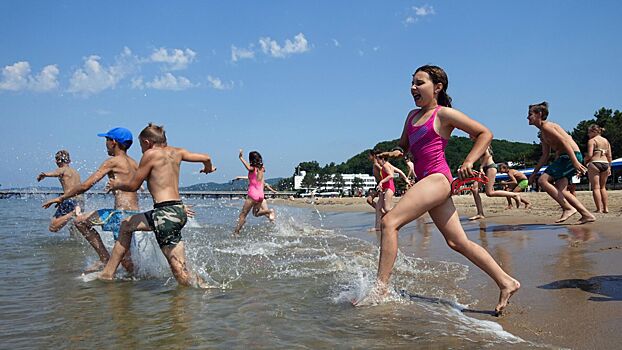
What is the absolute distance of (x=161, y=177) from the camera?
16.5 feet

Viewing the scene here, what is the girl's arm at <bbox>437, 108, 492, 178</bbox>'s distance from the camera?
3645mm

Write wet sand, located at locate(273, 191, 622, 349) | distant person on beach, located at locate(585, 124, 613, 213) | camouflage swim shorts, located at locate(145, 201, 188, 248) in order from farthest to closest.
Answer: distant person on beach, located at locate(585, 124, 613, 213), camouflage swim shorts, located at locate(145, 201, 188, 248), wet sand, located at locate(273, 191, 622, 349)

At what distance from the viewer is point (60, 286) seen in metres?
5.22

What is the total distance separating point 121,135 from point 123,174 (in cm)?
47

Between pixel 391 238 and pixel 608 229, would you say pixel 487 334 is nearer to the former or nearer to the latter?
pixel 391 238

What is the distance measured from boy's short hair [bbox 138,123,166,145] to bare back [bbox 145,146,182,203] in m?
0.12

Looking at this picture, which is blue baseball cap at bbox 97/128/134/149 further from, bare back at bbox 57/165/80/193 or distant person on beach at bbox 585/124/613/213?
distant person on beach at bbox 585/124/613/213

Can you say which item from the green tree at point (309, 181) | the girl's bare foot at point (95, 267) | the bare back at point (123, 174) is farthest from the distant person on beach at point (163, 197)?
the green tree at point (309, 181)

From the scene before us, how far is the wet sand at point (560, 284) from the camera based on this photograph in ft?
9.93

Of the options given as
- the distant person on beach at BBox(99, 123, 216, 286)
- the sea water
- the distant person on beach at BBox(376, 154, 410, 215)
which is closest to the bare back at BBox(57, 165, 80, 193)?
the sea water

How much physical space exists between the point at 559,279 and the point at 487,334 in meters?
1.69

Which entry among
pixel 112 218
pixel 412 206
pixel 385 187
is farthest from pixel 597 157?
pixel 112 218

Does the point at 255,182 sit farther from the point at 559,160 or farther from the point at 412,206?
the point at 412,206

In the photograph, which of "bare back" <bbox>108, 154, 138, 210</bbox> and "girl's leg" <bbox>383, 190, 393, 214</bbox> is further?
"girl's leg" <bbox>383, 190, 393, 214</bbox>
